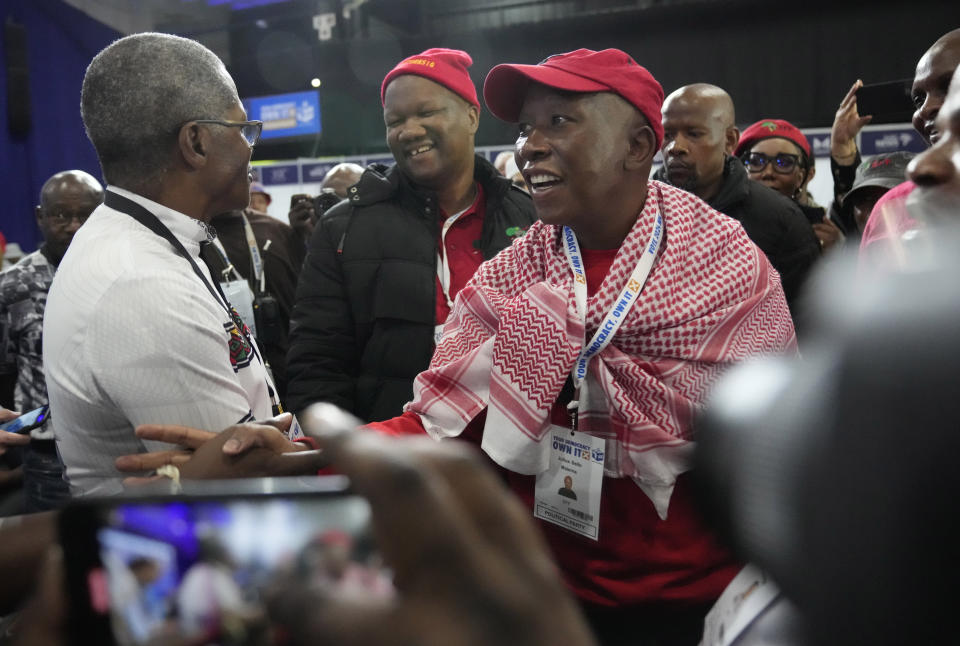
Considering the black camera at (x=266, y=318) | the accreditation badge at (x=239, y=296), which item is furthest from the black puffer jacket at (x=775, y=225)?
the black camera at (x=266, y=318)

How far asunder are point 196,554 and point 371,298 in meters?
2.05

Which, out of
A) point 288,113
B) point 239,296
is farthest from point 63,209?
point 288,113

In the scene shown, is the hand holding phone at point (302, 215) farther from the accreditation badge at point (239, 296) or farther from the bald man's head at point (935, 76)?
the bald man's head at point (935, 76)

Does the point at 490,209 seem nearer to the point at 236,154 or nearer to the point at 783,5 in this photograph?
the point at 236,154

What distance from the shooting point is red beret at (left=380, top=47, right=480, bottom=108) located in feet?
8.74

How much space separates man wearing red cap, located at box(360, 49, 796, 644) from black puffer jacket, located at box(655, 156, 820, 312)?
47.8 inches

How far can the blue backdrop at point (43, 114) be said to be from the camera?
33.2 feet

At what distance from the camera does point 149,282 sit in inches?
52.9

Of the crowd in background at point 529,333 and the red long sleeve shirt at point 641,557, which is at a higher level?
the crowd in background at point 529,333

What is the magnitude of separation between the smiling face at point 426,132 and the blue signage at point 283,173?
28.6 ft

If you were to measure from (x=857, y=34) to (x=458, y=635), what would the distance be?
36.2 ft

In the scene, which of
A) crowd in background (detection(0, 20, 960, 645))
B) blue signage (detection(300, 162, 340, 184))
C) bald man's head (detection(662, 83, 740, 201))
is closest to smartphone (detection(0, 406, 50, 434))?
crowd in background (detection(0, 20, 960, 645))

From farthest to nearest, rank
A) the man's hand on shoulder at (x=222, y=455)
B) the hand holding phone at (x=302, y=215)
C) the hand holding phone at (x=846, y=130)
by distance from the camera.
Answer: the hand holding phone at (x=302, y=215), the hand holding phone at (x=846, y=130), the man's hand on shoulder at (x=222, y=455)

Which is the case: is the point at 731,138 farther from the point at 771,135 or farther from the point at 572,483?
the point at 572,483
